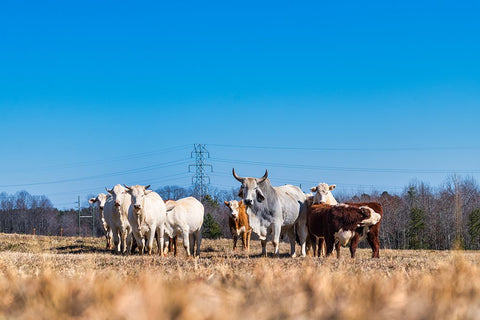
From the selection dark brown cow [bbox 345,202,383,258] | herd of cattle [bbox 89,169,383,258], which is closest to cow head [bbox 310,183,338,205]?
herd of cattle [bbox 89,169,383,258]

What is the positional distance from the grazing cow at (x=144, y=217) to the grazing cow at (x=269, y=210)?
3.42 m

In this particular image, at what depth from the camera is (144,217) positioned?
1712cm

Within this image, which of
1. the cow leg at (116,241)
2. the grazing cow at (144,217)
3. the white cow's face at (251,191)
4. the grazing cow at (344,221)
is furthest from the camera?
the cow leg at (116,241)

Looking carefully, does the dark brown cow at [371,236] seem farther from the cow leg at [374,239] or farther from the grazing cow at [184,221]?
the grazing cow at [184,221]

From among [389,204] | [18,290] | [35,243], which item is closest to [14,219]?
[389,204]

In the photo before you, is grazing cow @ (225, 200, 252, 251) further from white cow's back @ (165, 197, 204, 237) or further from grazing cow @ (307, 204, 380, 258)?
grazing cow @ (307, 204, 380, 258)

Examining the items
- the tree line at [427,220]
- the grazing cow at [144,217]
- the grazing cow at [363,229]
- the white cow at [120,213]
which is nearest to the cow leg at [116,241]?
the white cow at [120,213]

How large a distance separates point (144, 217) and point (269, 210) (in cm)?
418

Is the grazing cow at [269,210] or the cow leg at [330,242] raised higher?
the grazing cow at [269,210]

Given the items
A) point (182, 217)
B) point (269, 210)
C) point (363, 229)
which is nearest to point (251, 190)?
point (269, 210)

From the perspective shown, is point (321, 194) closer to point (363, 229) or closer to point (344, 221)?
point (363, 229)

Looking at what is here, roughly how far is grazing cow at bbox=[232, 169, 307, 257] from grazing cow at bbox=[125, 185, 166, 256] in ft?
11.2

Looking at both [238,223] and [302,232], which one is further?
[238,223]

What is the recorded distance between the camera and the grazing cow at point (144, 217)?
55.8 ft
